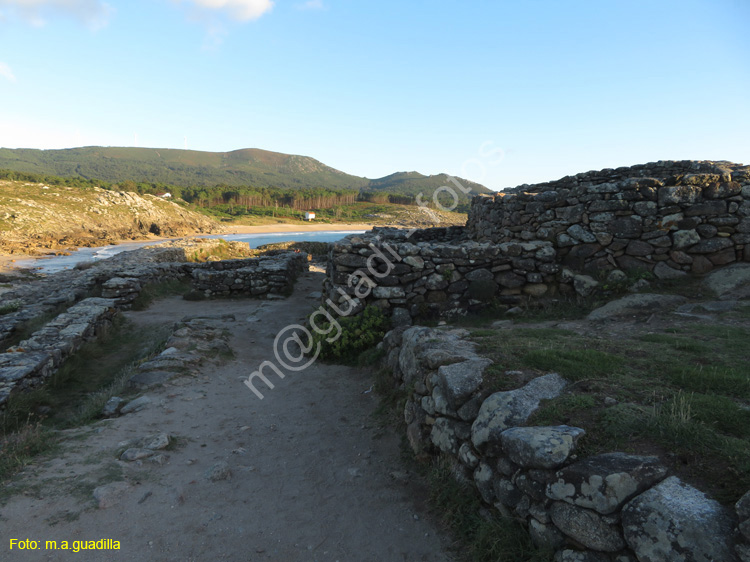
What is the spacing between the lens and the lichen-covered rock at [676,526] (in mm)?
1903

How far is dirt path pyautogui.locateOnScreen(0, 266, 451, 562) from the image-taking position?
309 centimetres

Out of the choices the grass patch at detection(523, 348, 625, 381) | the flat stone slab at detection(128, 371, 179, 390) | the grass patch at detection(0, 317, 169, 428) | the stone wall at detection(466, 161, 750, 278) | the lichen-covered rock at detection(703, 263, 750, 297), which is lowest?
the grass patch at detection(0, 317, 169, 428)

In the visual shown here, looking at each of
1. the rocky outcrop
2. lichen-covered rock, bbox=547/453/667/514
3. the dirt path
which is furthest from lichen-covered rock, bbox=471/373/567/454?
the rocky outcrop

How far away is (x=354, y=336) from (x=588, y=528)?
555 centimetres

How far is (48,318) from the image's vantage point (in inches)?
414

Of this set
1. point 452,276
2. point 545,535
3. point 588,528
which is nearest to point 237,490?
point 545,535

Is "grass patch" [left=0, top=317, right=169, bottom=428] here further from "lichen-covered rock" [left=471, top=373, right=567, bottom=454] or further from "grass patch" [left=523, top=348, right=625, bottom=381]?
"grass patch" [left=523, top=348, right=625, bottom=381]

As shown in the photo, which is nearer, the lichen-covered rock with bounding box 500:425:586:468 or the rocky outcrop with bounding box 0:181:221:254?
the lichen-covered rock with bounding box 500:425:586:468

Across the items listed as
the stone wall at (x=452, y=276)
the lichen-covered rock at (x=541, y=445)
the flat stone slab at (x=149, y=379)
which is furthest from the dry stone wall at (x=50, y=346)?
the lichen-covered rock at (x=541, y=445)

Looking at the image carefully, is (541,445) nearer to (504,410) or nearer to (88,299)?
(504,410)

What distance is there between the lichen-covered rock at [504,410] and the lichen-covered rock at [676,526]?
0.98m

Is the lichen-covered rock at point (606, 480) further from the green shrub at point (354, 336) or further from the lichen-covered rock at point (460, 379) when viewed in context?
the green shrub at point (354, 336)

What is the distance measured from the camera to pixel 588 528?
2.29 meters

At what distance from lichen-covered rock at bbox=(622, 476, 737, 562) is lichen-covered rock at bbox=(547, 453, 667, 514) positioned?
5 cm
